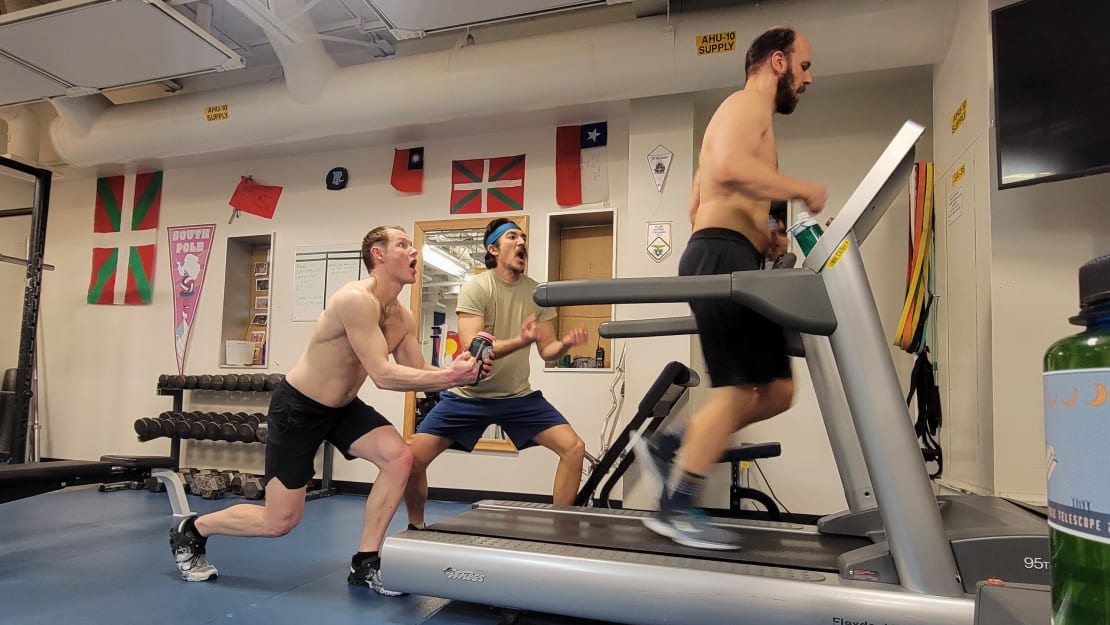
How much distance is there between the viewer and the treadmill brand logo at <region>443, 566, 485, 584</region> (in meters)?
1.84

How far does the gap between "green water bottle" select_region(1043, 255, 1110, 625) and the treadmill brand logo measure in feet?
5.46

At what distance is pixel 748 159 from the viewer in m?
1.74

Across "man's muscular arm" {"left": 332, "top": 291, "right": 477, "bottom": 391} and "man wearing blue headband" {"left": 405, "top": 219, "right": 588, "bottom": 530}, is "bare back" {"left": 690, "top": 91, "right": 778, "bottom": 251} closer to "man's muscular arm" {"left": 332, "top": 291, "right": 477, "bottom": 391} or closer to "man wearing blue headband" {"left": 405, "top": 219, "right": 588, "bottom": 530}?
"man wearing blue headband" {"left": 405, "top": 219, "right": 588, "bottom": 530}

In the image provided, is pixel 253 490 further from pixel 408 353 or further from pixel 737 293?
pixel 737 293

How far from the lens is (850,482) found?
1889 mm

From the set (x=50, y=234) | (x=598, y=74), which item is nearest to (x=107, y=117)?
(x=50, y=234)

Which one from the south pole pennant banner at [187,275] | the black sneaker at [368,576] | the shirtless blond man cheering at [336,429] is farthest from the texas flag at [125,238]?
the black sneaker at [368,576]

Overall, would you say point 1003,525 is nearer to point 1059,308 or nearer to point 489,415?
point 1059,308

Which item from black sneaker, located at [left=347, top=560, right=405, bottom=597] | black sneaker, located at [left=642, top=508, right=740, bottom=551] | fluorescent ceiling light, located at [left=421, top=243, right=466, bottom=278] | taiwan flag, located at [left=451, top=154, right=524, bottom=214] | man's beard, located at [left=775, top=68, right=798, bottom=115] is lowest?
black sneaker, located at [left=347, top=560, right=405, bottom=597]

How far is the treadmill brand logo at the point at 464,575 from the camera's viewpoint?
6.05 ft

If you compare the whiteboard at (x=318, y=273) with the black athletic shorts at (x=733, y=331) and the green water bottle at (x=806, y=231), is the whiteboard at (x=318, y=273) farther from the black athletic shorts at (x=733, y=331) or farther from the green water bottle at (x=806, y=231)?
the green water bottle at (x=806, y=231)

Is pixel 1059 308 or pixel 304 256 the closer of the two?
pixel 1059 308

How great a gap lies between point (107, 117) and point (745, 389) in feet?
17.2

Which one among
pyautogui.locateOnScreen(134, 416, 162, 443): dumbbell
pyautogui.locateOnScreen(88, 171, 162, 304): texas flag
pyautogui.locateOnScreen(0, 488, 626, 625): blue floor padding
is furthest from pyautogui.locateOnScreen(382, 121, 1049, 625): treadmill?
pyautogui.locateOnScreen(88, 171, 162, 304): texas flag
